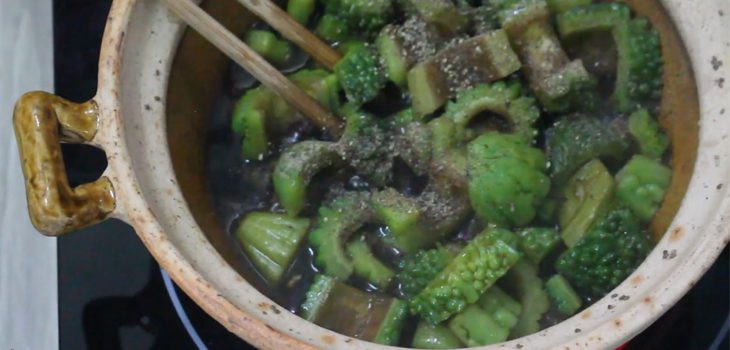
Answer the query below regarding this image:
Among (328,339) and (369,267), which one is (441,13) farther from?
(328,339)

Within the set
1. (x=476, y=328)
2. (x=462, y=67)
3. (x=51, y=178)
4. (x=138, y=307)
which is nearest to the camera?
(x=51, y=178)

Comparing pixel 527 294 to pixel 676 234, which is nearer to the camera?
pixel 676 234

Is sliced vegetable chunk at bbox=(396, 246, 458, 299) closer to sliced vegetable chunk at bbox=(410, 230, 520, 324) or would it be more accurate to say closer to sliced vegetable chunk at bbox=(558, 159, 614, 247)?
sliced vegetable chunk at bbox=(410, 230, 520, 324)

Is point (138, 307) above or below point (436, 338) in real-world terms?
below

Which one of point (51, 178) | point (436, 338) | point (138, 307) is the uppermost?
point (51, 178)

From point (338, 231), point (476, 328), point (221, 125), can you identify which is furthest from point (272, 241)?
point (476, 328)

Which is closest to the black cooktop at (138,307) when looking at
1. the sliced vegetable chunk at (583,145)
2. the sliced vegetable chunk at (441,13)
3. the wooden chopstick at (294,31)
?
the sliced vegetable chunk at (583,145)

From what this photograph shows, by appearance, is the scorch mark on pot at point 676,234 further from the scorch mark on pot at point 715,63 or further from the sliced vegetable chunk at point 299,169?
the sliced vegetable chunk at point 299,169

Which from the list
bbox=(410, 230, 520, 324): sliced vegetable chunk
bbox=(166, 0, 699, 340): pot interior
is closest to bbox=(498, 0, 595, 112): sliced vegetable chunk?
bbox=(166, 0, 699, 340): pot interior
